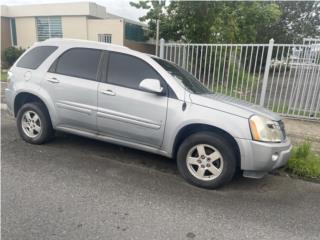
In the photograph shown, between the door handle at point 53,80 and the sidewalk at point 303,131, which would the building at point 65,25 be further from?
the door handle at point 53,80

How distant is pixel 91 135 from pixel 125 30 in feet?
46.2

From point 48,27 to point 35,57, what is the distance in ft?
52.6

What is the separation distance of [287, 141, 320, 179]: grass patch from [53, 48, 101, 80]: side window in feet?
11.0

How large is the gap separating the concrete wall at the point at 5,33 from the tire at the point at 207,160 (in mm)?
20077

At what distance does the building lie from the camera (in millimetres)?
16859

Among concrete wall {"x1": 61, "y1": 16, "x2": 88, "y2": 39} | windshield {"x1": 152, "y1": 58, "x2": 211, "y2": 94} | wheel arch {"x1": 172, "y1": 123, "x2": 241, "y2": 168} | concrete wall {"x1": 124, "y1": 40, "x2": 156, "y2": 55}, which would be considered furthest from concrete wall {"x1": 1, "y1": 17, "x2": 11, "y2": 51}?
wheel arch {"x1": 172, "y1": 123, "x2": 241, "y2": 168}

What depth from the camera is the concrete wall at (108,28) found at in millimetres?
16500

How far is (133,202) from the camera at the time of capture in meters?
3.00

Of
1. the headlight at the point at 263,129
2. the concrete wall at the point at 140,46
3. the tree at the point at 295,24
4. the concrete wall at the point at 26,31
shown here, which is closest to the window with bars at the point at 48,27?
the concrete wall at the point at 26,31

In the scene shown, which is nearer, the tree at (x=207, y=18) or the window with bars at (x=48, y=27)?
the tree at (x=207, y=18)

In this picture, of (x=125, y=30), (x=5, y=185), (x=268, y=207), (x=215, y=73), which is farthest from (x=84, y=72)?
(x=125, y=30)

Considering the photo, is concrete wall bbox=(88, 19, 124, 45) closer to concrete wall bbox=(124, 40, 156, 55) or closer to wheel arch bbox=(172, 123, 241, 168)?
concrete wall bbox=(124, 40, 156, 55)

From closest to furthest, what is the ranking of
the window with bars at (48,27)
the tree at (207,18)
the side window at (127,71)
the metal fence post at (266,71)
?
the side window at (127,71)
the metal fence post at (266,71)
the tree at (207,18)
the window with bars at (48,27)

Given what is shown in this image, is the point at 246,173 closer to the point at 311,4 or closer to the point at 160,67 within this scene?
the point at 160,67
